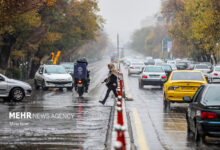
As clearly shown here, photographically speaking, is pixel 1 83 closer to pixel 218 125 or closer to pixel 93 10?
pixel 218 125

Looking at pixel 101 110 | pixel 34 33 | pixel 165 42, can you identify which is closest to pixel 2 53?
pixel 34 33

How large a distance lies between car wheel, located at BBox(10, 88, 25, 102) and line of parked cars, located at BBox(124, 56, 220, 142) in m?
Answer: 6.35

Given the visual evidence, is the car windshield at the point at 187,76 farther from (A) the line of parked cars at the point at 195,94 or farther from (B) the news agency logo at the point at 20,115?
(B) the news agency logo at the point at 20,115

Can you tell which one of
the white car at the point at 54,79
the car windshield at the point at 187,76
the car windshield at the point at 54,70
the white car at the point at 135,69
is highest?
the car windshield at the point at 187,76

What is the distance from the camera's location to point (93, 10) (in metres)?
54.9

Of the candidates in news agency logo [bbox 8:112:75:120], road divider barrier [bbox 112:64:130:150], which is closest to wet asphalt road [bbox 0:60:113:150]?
news agency logo [bbox 8:112:75:120]

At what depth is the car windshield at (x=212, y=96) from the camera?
10028 millimetres

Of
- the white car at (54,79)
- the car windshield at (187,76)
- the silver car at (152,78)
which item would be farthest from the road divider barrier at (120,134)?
the silver car at (152,78)

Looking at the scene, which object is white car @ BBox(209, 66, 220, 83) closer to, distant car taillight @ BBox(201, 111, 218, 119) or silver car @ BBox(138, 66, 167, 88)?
silver car @ BBox(138, 66, 167, 88)

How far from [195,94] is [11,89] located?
469 inches

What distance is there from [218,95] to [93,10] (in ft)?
149

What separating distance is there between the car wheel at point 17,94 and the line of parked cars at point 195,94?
20.8ft

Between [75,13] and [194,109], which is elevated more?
[75,13]

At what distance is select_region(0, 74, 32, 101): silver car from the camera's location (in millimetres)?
21516
